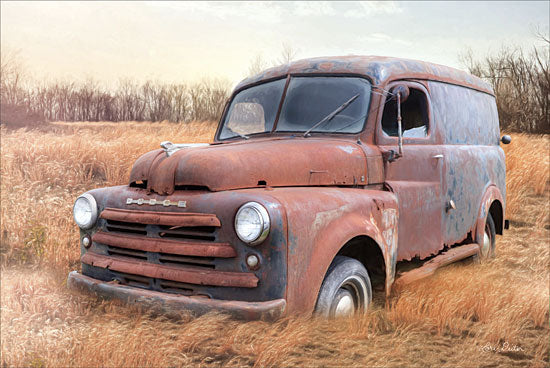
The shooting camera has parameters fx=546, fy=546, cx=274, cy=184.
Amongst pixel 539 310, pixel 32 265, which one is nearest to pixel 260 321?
pixel 539 310

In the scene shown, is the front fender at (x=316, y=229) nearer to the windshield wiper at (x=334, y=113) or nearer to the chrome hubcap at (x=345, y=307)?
the chrome hubcap at (x=345, y=307)

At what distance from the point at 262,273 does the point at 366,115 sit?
1.84 m

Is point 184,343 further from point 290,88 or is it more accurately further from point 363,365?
point 290,88

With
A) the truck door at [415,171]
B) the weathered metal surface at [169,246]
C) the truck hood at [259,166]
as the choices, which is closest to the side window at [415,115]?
the truck door at [415,171]

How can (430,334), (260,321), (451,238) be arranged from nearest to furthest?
1. (260,321)
2. (430,334)
3. (451,238)

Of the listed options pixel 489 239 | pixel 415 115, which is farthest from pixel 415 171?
pixel 489 239

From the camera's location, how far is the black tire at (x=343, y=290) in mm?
3359

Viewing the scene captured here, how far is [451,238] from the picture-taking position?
523 cm

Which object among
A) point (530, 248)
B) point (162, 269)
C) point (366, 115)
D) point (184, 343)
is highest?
point (366, 115)

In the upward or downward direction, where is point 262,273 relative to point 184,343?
upward

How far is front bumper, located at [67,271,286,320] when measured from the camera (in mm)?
2969

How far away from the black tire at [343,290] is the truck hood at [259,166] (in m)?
0.66

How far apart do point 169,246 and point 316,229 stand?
35.1 inches
